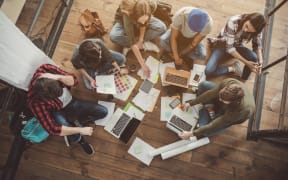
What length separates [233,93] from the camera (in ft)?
8.42

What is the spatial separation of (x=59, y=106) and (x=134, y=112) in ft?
2.93

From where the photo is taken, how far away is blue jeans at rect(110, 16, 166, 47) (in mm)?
3422

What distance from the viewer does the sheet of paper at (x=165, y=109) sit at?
3.38 meters

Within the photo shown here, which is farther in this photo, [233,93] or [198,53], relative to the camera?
[198,53]

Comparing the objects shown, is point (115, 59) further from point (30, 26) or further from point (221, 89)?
point (221, 89)

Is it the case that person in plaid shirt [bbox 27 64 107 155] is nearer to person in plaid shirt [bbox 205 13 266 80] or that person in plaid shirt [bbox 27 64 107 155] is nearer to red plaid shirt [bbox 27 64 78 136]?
red plaid shirt [bbox 27 64 78 136]

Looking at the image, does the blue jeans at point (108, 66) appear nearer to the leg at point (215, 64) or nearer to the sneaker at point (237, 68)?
the leg at point (215, 64)

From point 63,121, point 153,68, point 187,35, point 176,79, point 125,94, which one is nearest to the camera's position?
point 63,121

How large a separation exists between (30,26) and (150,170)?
2.06 m

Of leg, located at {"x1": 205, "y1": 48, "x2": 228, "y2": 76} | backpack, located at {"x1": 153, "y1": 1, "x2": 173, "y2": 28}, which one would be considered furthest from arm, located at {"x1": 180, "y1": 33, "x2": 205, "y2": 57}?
backpack, located at {"x1": 153, "y1": 1, "x2": 173, "y2": 28}

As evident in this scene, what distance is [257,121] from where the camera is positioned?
3.44 metres

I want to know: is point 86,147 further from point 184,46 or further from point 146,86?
point 184,46

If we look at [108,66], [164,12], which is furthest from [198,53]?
[108,66]

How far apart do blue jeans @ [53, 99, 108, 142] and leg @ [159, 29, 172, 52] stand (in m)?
1.02
